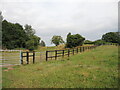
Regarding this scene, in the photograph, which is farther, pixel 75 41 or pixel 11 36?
pixel 75 41

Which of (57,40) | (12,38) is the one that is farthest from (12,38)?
(57,40)

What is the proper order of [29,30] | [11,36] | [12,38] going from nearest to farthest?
[11,36] → [12,38] → [29,30]

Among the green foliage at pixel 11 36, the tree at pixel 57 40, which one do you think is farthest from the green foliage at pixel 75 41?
the tree at pixel 57 40

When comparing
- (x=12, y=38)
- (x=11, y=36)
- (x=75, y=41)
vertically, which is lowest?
(x=75, y=41)

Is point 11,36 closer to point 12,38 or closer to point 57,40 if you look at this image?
point 12,38

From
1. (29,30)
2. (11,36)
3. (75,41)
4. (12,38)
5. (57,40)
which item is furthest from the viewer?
(57,40)

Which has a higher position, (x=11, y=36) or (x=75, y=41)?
(x=11, y=36)

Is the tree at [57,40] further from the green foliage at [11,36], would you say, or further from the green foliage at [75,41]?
the green foliage at [11,36]

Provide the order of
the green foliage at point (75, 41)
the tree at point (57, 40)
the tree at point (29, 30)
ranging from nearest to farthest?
the green foliage at point (75, 41) < the tree at point (29, 30) < the tree at point (57, 40)

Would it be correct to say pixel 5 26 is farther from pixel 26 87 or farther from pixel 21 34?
pixel 26 87

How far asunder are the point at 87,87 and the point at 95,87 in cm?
33

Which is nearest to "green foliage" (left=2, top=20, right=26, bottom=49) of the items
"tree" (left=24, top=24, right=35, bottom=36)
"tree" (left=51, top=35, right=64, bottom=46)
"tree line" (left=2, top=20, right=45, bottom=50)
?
"tree line" (left=2, top=20, right=45, bottom=50)

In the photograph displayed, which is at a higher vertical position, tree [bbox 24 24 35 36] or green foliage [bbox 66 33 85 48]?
tree [bbox 24 24 35 36]

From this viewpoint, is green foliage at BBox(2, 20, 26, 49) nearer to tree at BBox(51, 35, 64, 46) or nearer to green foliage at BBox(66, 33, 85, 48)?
green foliage at BBox(66, 33, 85, 48)
